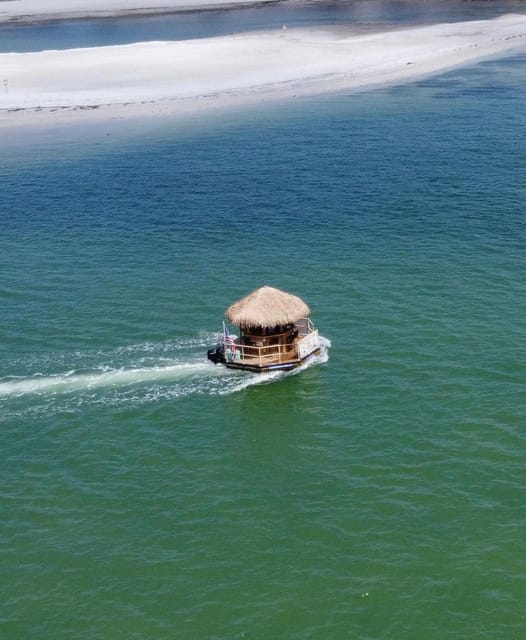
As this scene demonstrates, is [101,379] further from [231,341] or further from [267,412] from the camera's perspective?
[267,412]

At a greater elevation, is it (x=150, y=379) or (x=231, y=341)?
(x=231, y=341)

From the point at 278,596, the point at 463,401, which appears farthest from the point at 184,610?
the point at 463,401

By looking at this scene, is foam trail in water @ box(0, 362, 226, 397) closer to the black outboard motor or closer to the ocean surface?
the ocean surface

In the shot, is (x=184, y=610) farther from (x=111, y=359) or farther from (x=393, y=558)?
(x=111, y=359)

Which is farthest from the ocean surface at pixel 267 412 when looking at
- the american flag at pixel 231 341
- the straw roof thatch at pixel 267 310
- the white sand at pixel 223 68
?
the white sand at pixel 223 68

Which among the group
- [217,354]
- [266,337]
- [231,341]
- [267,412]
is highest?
[266,337]

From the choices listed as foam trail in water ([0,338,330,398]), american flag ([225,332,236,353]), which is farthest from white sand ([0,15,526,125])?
foam trail in water ([0,338,330,398])

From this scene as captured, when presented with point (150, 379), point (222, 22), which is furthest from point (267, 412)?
point (222, 22)

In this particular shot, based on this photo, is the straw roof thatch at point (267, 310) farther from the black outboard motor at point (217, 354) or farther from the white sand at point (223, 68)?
the white sand at point (223, 68)
